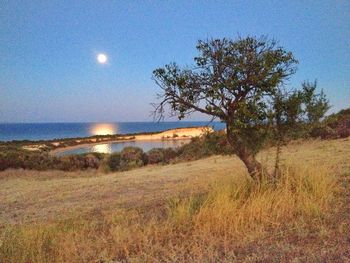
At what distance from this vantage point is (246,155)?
10195 mm

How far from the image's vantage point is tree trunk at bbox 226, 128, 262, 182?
9.90 meters

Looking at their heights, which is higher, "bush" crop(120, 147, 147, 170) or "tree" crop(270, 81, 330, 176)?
"tree" crop(270, 81, 330, 176)

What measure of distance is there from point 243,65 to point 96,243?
5.29 meters

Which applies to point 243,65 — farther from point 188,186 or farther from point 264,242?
point 188,186

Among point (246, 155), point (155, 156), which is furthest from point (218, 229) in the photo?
point (155, 156)

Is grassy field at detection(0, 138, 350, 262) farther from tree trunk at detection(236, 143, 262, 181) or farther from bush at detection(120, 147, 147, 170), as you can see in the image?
bush at detection(120, 147, 147, 170)

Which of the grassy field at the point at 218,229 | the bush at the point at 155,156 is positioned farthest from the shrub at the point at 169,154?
the grassy field at the point at 218,229

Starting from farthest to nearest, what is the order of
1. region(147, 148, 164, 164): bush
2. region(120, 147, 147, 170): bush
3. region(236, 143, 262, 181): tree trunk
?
region(147, 148, 164, 164): bush < region(120, 147, 147, 170): bush < region(236, 143, 262, 181): tree trunk

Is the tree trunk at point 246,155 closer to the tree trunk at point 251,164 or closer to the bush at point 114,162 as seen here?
the tree trunk at point 251,164

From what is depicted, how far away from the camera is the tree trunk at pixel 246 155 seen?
9.90 m

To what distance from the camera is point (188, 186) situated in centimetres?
1405

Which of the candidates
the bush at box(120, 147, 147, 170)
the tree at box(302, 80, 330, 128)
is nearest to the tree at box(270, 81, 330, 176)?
the tree at box(302, 80, 330, 128)

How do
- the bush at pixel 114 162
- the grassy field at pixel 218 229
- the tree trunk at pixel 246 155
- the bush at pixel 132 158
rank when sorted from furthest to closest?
the bush at pixel 114 162, the bush at pixel 132 158, the tree trunk at pixel 246 155, the grassy field at pixel 218 229

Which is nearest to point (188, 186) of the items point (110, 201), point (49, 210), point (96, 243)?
point (110, 201)
